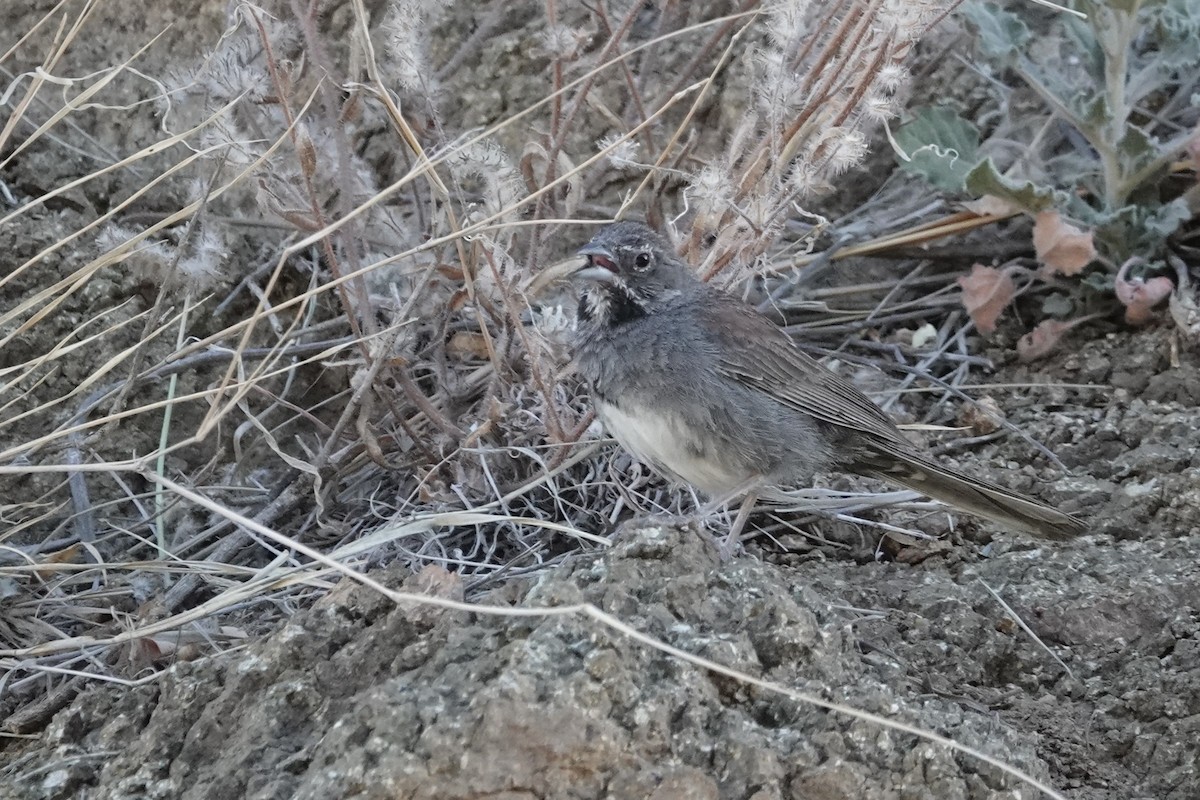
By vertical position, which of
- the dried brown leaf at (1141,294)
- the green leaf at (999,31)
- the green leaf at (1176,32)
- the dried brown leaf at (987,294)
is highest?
the green leaf at (1176,32)

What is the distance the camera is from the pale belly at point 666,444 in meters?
3.38

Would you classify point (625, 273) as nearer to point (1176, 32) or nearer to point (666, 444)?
point (666, 444)

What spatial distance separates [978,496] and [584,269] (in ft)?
4.26

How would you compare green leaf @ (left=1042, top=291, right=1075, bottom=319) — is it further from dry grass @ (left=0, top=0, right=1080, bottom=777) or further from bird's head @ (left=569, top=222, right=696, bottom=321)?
bird's head @ (left=569, top=222, right=696, bottom=321)

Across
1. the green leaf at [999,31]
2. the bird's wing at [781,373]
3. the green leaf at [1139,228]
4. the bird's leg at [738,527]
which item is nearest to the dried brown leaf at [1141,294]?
the green leaf at [1139,228]

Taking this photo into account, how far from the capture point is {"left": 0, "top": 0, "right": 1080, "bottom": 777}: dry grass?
119 inches

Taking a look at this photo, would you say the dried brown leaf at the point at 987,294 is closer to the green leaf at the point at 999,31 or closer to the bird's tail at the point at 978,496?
the green leaf at the point at 999,31

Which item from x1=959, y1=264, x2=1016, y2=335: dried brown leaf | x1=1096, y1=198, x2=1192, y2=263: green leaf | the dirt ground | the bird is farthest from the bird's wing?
x1=1096, y1=198, x2=1192, y2=263: green leaf

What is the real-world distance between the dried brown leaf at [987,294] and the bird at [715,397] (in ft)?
3.19

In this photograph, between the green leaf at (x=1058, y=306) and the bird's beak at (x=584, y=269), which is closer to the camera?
the bird's beak at (x=584, y=269)

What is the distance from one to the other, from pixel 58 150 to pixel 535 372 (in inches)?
88.3

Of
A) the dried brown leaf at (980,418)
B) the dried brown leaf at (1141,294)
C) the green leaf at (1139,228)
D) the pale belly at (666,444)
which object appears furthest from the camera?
the green leaf at (1139,228)

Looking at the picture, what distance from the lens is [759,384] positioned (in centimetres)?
357

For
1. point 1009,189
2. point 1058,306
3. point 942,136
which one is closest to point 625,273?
point 1009,189
